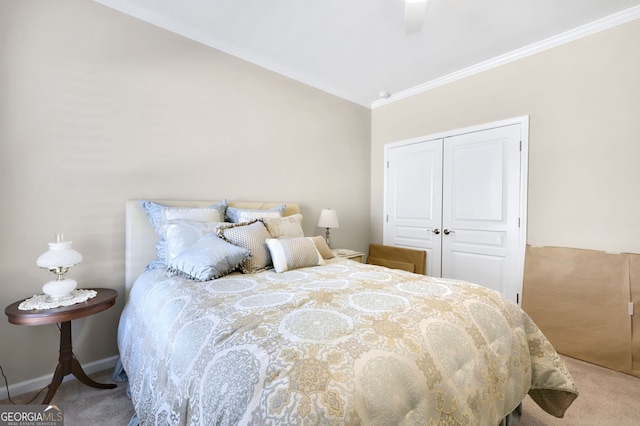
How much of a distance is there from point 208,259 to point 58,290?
870 millimetres

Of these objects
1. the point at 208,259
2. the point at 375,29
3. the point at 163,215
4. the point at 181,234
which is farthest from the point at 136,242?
the point at 375,29

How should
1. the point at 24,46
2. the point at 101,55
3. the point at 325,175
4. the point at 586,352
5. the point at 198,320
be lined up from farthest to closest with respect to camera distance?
the point at 325,175 < the point at 586,352 < the point at 101,55 < the point at 24,46 < the point at 198,320

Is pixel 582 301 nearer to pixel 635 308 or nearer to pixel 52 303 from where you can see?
pixel 635 308

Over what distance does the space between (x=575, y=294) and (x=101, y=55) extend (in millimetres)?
4261

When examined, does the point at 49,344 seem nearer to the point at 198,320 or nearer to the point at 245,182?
the point at 198,320

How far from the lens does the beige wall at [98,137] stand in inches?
69.7

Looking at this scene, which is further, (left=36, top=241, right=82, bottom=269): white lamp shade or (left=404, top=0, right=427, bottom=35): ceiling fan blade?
(left=404, top=0, right=427, bottom=35): ceiling fan blade

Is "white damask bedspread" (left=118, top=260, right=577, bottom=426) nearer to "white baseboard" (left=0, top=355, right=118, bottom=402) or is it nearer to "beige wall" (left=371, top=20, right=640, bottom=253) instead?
"white baseboard" (left=0, top=355, right=118, bottom=402)

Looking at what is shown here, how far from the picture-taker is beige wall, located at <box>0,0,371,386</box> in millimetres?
1771

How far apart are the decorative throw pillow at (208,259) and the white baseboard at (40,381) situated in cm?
102

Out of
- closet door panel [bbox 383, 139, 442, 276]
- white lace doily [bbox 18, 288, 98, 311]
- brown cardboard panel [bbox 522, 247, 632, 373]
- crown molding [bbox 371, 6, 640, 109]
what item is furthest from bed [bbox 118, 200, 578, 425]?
crown molding [bbox 371, 6, 640, 109]

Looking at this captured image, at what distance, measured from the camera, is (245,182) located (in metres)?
2.82

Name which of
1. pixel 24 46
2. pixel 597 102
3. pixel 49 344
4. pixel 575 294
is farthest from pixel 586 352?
pixel 24 46

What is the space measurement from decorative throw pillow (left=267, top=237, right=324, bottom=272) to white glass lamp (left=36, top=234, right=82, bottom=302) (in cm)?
119
